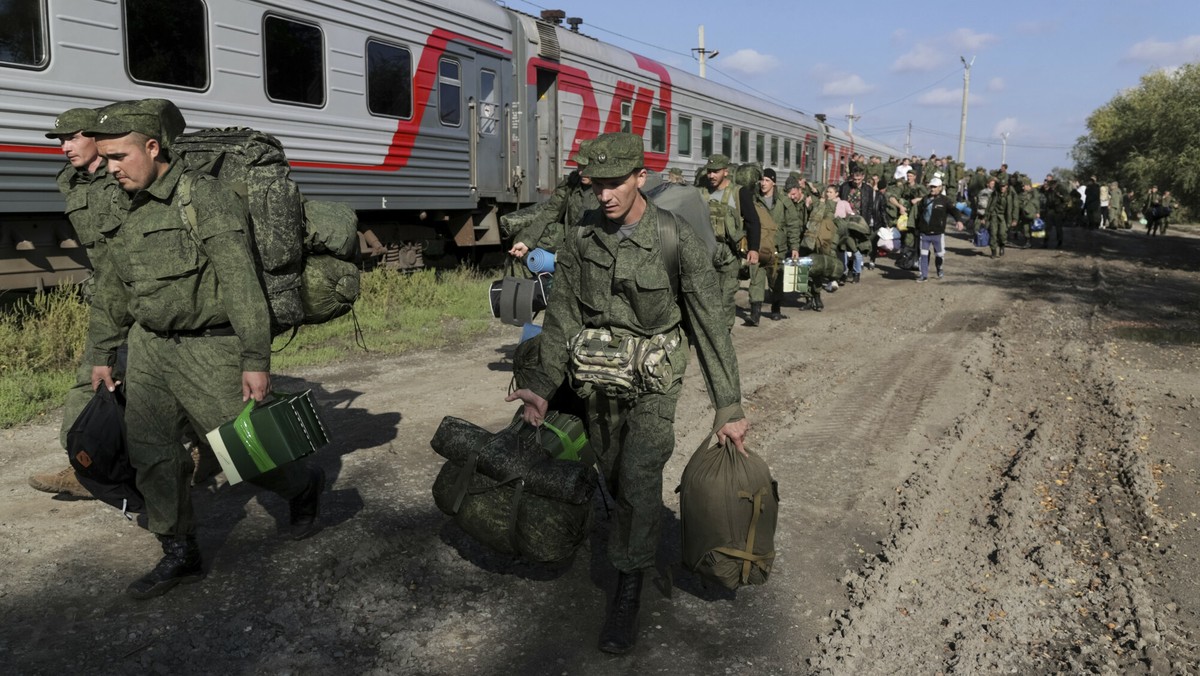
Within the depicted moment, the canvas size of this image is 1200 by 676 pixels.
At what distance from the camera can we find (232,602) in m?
3.69

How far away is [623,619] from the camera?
3.44 metres

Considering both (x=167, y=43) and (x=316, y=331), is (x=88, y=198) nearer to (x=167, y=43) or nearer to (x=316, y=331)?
(x=167, y=43)

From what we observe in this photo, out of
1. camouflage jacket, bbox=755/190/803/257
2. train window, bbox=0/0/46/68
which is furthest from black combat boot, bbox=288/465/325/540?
camouflage jacket, bbox=755/190/803/257

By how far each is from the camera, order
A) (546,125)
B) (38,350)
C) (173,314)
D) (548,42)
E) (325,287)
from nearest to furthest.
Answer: (173,314) → (325,287) → (38,350) → (548,42) → (546,125)

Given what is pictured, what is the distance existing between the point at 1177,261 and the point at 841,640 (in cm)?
1973

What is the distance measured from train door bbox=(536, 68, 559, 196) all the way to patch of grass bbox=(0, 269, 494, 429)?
2279 mm

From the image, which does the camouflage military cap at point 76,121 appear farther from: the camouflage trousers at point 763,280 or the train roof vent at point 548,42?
the train roof vent at point 548,42

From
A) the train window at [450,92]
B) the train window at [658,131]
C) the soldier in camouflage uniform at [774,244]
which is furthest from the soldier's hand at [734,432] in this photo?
the train window at [658,131]

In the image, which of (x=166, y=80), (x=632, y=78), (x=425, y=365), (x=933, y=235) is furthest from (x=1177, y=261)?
(x=166, y=80)

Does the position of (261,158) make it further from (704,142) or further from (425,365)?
(704,142)

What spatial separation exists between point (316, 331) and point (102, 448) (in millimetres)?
5697

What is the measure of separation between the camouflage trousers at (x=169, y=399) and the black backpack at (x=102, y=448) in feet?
0.49

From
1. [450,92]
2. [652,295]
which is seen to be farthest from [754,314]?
[652,295]

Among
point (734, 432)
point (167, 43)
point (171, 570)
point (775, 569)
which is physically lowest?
point (775, 569)
